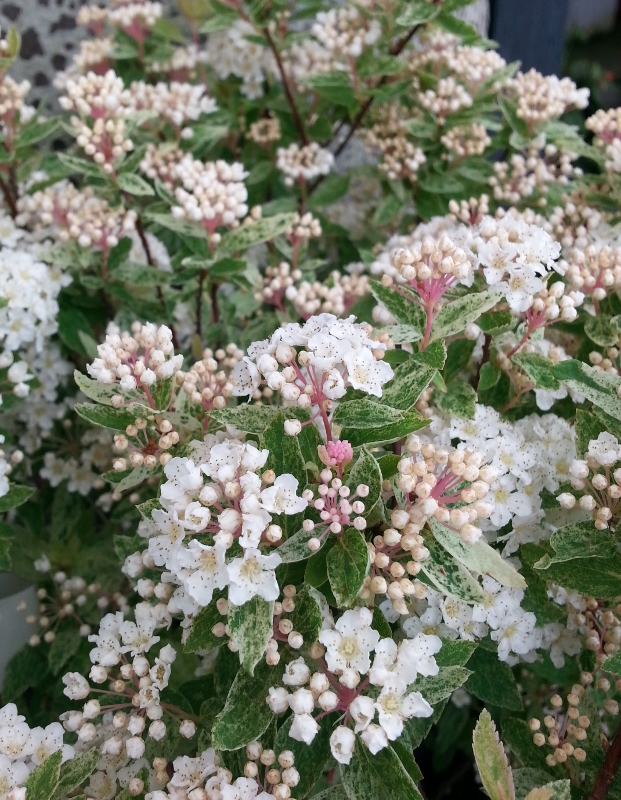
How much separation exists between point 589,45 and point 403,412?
18.9 feet

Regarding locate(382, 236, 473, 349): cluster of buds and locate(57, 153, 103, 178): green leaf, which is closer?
locate(382, 236, 473, 349): cluster of buds

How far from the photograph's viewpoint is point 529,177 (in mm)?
1531

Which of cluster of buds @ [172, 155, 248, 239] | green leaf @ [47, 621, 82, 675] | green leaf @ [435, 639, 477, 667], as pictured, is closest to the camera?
green leaf @ [435, 639, 477, 667]

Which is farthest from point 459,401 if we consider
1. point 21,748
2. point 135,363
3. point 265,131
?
point 265,131

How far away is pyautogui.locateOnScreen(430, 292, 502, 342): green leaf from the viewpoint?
837mm

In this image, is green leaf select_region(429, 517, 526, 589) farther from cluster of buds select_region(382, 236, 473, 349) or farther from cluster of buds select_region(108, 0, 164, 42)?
cluster of buds select_region(108, 0, 164, 42)

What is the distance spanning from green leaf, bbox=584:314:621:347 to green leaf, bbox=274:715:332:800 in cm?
67

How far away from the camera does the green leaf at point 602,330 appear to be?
39.8 inches

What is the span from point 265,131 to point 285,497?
1343 millimetres

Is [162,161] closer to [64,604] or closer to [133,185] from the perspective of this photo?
[133,185]

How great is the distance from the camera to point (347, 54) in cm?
151

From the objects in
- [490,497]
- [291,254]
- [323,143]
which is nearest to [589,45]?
[323,143]

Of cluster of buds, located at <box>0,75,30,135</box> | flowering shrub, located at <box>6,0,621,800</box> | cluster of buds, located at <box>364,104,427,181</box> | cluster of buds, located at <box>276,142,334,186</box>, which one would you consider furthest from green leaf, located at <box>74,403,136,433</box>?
cluster of buds, located at <box>364,104,427,181</box>

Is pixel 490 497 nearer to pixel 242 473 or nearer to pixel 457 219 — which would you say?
pixel 242 473
